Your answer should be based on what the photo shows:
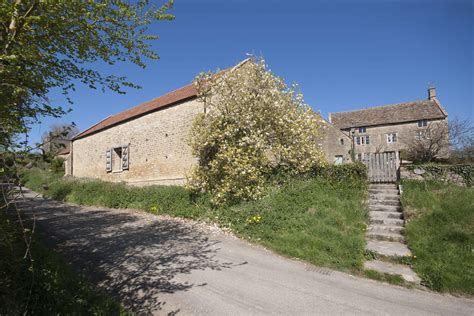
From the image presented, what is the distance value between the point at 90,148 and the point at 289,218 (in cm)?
2192

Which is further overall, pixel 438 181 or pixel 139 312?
pixel 438 181

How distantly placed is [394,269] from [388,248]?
3.52 feet

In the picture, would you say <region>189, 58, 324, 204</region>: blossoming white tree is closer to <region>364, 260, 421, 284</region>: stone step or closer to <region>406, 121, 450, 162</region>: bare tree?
<region>364, 260, 421, 284</region>: stone step

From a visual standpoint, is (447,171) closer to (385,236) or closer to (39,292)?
(385,236)

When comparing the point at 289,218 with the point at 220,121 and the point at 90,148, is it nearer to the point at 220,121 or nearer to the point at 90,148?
the point at 220,121

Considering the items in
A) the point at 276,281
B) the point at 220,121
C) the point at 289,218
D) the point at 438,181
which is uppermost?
the point at 220,121

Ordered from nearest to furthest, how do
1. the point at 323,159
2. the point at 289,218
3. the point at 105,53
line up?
the point at 105,53, the point at 289,218, the point at 323,159

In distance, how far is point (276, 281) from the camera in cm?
579

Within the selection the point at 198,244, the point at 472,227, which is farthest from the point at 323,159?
the point at 198,244

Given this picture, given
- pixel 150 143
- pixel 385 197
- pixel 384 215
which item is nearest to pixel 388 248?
pixel 384 215

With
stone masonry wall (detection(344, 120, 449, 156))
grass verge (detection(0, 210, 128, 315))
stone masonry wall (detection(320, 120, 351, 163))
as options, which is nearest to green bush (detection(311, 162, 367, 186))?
grass verge (detection(0, 210, 128, 315))

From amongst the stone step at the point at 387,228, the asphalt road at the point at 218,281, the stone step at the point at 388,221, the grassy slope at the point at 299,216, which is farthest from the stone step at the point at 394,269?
the stone step at the point at 388,221

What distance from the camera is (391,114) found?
4019 centimetres

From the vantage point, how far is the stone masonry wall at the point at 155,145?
1587cm
